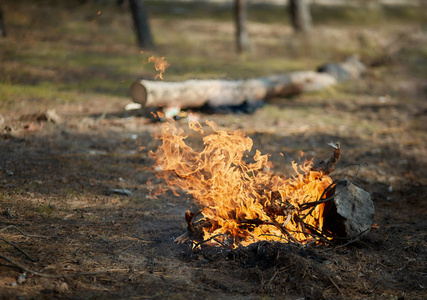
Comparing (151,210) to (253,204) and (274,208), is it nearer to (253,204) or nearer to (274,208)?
(253,204)

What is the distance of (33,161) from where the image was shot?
6.19 m

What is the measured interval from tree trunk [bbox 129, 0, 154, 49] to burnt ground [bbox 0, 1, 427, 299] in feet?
12.5

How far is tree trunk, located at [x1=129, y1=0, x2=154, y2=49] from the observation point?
13352 mm

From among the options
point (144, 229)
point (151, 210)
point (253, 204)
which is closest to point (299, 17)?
point (151, 210)

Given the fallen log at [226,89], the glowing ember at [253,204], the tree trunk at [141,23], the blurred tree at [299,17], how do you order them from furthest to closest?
the blurred tree at [299,17], the tree trunk at [141,23], the fallen log at [226,89], the glowing ember at [253,204]

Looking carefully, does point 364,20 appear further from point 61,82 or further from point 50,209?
point 50,209

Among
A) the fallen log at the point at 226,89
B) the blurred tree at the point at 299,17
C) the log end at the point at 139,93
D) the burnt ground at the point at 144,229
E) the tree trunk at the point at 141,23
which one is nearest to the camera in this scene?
the burnt ground at the point at 144,229

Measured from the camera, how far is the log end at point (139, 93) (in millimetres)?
8383

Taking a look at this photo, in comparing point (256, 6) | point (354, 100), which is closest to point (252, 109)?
point (354, 100)

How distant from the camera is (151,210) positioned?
5.27m

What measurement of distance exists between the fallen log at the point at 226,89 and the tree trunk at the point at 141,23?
189 inches

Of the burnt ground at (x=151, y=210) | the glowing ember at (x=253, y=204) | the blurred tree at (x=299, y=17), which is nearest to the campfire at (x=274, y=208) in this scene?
the glowing ember at (x=253, y=204)

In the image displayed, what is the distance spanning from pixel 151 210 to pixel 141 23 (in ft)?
32.2

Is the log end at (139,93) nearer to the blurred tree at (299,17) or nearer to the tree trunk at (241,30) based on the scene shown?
the tree trunk at (241,30)
